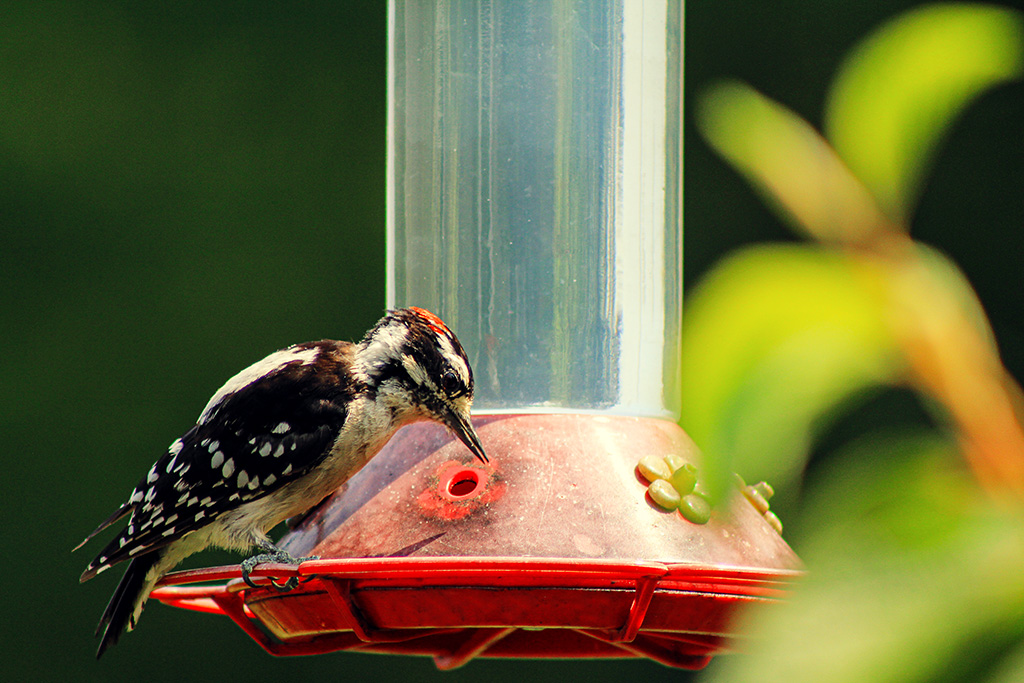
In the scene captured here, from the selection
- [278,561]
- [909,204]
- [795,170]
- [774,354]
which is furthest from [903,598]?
[278,561]

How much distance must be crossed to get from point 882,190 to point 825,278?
0.23 feet

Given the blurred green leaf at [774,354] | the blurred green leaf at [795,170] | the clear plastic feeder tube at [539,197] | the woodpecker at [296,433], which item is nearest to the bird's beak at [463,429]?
the woodpecker at [296,433]

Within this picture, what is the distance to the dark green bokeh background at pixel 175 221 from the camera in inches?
195

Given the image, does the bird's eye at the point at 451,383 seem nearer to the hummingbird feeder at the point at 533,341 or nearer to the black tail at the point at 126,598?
the hummingbird feeder at the point at 533,341

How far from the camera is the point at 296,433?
219 centimetres

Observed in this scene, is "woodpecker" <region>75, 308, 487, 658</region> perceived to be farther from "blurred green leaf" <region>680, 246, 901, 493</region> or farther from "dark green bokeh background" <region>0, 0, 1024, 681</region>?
"dark green bokeh background" <region>0, 0, 1024, 681</region>

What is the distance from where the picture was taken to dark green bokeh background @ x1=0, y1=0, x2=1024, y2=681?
16.3 feet

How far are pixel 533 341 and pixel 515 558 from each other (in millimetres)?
698

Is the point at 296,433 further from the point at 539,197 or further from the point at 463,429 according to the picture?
the point at 539,197

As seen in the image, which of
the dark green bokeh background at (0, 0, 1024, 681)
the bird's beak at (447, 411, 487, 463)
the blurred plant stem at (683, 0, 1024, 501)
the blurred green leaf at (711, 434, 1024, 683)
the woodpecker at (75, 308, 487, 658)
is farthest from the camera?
the dark green bokeh background at (0, 0, 1024, 681)

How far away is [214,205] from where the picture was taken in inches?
215

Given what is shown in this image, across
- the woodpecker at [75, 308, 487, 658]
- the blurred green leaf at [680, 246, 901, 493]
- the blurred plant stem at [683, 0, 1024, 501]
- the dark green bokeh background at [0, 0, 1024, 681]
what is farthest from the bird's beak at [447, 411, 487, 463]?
the dark green bokeh background at [0, 0, 1024, 681]

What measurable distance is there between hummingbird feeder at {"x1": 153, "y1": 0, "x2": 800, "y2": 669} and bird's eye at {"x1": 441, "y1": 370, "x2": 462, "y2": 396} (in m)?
0.11

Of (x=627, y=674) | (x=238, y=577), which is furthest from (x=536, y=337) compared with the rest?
(x=627, y=674)
